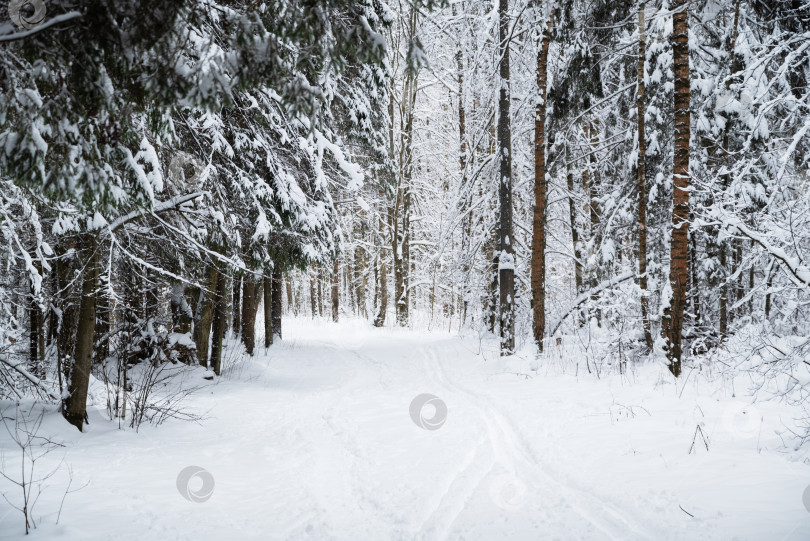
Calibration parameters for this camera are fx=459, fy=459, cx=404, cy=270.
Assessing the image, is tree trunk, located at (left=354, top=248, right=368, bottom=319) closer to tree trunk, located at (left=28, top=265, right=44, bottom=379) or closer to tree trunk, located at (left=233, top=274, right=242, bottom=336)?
tree trunk, located at (left=233, top=274, right=242, bottom=336)

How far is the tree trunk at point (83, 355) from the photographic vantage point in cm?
563

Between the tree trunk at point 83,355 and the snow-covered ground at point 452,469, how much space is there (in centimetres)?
17

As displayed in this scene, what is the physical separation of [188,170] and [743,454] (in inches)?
344

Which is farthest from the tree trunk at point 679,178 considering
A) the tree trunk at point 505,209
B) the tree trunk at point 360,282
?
the tree trunk at point 360,282

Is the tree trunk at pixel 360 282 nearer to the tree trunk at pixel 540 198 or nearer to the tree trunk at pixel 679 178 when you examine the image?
the tree trunk at pixel 540 198

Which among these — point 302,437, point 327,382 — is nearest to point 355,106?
point 327,382

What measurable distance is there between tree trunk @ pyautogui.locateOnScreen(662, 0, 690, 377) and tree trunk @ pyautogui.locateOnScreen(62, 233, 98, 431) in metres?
8.16

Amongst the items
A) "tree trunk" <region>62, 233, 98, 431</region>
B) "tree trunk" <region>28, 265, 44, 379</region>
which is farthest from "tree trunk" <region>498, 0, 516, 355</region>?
"tree trunk" <region>28, 265, 44, 379</region>

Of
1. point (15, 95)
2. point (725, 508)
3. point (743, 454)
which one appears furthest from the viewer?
point (743, 454)

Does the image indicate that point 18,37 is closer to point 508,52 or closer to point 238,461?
point 238,461

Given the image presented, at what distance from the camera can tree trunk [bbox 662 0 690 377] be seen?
7.24 meters

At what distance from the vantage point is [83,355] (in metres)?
5.69

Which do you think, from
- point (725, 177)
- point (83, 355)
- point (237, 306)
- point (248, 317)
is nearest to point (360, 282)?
point (237, 306)

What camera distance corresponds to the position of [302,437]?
20.6 feet
